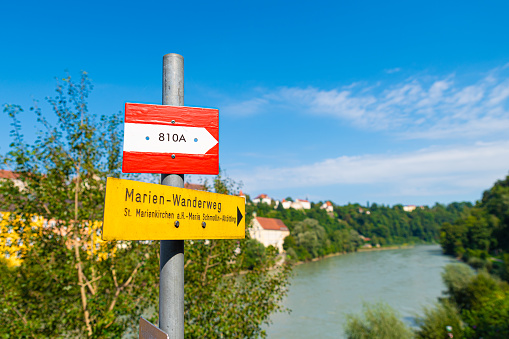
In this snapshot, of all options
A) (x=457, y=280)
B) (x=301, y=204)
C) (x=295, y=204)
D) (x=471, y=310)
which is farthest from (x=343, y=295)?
(x=301, y=204)

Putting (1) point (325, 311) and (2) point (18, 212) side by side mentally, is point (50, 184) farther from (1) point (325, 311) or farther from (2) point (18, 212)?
(1) point (325, 311)

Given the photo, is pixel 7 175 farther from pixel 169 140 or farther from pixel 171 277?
pixel 171 277

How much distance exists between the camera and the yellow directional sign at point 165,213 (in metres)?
1.43

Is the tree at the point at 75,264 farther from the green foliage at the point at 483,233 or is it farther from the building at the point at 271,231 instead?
the building at the point at 271,231

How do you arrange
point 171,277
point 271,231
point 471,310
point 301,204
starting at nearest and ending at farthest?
point 171,277 → point 471,310 → point 271,231 → point 301,204

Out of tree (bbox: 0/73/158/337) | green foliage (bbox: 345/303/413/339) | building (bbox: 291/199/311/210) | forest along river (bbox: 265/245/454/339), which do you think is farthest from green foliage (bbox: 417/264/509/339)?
building (bbox: 291/199/311/210)

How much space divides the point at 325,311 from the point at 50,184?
24.8 m

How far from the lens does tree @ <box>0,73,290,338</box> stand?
4.98 m

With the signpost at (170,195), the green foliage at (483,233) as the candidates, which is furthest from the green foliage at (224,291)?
the green foliage at (483,233)

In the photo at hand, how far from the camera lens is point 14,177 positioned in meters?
5.43

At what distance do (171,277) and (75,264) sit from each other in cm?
449

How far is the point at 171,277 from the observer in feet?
5.09

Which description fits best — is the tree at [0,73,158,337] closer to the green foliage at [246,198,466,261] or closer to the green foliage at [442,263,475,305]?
the green foliage at [442,263,475,305]

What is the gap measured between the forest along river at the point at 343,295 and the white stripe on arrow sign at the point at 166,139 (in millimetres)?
18548
